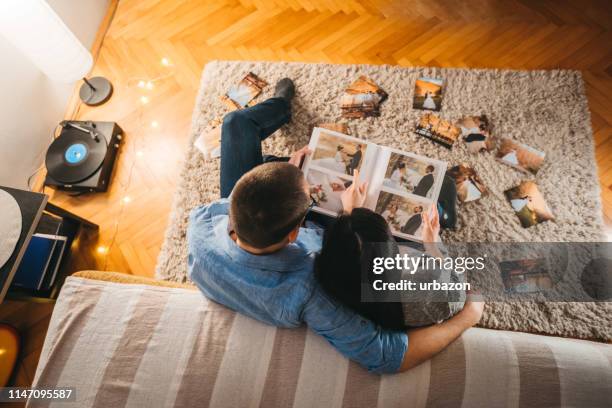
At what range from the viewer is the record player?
4.86 feet

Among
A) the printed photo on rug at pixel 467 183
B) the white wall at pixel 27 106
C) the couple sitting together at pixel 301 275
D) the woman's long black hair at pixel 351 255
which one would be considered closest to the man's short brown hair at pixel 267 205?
the couple sitting together at pixel 301 275

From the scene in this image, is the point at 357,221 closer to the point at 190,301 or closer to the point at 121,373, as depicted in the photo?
the point at 190,301

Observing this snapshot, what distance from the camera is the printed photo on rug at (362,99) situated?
58.7 inches

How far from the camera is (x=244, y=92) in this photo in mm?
1593

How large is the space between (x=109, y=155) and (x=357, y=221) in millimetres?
1280

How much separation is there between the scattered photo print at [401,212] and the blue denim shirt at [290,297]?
0.39m

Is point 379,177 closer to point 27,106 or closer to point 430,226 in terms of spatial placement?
point 430,226

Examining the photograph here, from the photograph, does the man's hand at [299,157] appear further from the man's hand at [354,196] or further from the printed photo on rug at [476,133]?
the printed photo on rug at [476,133]

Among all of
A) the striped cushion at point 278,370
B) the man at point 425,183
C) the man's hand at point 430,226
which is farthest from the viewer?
the man at point 425,183

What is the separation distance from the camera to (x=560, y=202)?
1.33 m

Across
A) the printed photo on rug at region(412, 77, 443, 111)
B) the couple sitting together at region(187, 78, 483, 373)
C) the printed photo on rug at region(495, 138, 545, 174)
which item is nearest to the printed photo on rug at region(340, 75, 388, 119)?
the printed photo on rug at region(412, 77, 443, 111)

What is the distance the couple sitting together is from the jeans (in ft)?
0.87

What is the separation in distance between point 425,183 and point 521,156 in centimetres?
51

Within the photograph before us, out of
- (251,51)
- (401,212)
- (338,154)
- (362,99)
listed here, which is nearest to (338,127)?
(362,99)
